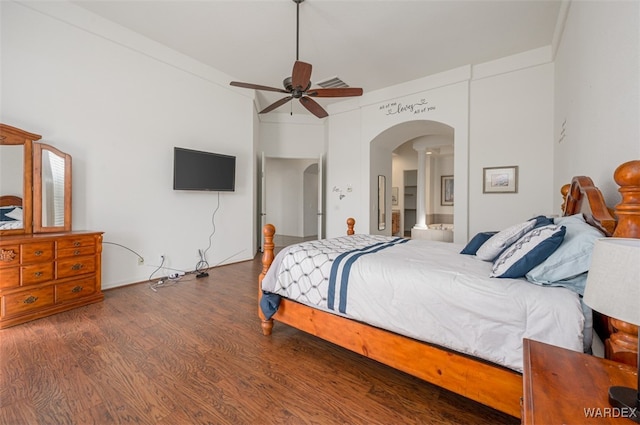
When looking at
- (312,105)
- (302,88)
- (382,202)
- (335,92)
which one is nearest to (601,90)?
(335,92)

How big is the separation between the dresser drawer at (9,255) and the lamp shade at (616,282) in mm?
3765

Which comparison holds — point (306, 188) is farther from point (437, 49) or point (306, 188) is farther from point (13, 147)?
point (13, 147)

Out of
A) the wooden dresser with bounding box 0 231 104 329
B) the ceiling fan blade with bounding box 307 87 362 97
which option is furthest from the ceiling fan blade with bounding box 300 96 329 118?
the wooden dresser with bounding box 0 231 104 329

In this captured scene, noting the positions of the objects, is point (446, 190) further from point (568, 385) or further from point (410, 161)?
point (568, 385)

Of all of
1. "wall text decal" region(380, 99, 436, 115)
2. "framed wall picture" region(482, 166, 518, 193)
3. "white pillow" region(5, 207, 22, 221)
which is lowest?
"white pillow" region(5, 207, 22, 221)

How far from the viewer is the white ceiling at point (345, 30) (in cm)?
295

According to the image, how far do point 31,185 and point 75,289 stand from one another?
1122mm

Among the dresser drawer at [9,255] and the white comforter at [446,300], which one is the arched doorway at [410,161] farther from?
the dresser drawer at [9,255]

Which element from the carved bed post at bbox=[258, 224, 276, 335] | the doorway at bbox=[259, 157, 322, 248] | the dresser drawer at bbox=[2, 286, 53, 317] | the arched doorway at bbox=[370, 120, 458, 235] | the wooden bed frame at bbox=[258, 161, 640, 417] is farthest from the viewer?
the doorway at bbox=[259, 157, 322, 248]

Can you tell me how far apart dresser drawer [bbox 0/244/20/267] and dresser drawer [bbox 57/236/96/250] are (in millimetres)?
286

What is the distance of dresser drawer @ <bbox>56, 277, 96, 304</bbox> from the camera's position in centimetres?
264

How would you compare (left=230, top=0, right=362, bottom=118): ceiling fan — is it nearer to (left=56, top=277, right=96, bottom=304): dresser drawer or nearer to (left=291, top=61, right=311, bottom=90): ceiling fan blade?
(left=291, top=61, right=311, bottom=90): ceiling fan blade

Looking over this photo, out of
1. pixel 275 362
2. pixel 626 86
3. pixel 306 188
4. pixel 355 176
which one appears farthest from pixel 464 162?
pixel 306 188

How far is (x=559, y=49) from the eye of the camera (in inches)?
126
